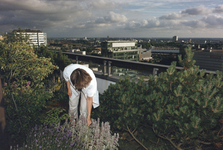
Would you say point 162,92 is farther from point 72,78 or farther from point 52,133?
point 52,133

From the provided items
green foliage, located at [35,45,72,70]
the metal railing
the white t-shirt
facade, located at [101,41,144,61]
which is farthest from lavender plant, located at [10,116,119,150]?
facade, located at [101,41,144,61]

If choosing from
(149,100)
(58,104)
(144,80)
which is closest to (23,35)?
(58,104)

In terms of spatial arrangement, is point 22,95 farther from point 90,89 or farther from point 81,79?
point 90,89

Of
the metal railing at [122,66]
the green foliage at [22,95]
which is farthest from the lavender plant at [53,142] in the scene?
the metal railing at [122,66]

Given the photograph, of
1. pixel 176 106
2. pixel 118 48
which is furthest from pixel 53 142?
pixel 118 48

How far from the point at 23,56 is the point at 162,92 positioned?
3054 millimetres

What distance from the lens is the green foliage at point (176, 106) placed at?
6.36ft

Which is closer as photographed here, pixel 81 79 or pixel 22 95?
pixel 81 79

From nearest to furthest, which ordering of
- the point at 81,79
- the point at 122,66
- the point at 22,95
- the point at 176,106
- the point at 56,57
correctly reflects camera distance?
the point at 176,106
the point at 81,79
the point at 22,95
the point at 122,66
the point at 56,57

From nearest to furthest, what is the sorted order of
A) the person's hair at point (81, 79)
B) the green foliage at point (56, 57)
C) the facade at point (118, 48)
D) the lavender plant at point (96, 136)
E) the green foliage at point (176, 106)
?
1. the green foliage at point (176, 106)
2. the lavender plant at point (96, 136)
3. the person's hair at point (81, 79)
4. the green foliage at point (56, 57)
5. the facade at point (118, 48)

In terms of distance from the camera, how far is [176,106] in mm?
2156

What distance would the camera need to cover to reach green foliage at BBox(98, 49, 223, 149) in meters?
1.94

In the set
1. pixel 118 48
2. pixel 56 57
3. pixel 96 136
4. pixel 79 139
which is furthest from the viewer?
pixel 118 48

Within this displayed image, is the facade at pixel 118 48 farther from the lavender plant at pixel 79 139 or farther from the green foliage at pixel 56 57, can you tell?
the lavender plant at pixel 79 139
